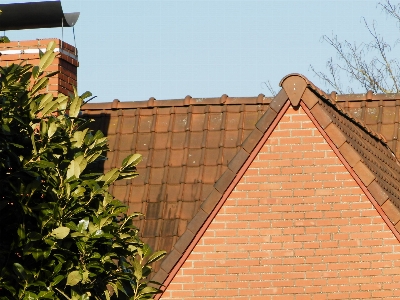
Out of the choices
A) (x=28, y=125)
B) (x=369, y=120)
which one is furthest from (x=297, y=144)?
(x=28, y=125)

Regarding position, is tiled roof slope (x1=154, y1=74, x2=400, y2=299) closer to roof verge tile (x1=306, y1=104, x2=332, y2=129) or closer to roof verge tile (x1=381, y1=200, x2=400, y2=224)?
roof verge tile (x1=306, y1=104, x2=332, y2=129)

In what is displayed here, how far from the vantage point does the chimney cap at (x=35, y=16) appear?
559 inches

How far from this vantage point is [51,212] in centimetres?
712

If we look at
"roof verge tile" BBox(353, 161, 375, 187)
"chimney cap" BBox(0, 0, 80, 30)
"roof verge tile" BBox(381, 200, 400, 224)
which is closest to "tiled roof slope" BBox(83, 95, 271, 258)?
"chimney cap" BBox(0, 0, 80, 30)

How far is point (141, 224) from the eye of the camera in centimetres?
1302

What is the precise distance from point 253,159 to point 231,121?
2577 mm

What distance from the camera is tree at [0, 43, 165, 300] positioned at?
23.1 feet

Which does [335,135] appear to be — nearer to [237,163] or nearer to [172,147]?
[237,163]

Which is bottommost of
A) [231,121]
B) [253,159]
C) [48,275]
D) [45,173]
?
[48,275]

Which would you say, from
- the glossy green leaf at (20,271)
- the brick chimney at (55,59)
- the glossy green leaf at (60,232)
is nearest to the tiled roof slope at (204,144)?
the brick chimney at (55,59)

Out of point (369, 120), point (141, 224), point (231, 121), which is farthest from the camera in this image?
point (369, 120)

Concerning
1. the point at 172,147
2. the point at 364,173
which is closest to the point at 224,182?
the point at 364,173

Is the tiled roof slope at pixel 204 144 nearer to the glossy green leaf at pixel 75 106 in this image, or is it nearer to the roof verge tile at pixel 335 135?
the roof verge tile at pixel 335 135

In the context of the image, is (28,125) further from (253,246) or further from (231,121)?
(231,121)
